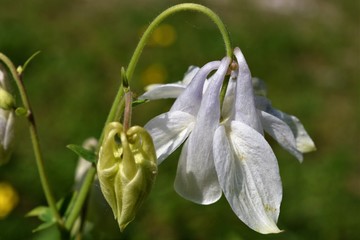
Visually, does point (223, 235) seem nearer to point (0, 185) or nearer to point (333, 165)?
point (0, 185)

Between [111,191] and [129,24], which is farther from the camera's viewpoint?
[129,24]

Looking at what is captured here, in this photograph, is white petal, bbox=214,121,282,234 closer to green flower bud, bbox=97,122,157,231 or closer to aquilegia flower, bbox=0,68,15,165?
green flower bud, bbox=97,122,157,231

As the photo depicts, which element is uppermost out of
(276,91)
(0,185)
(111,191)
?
(111,191)

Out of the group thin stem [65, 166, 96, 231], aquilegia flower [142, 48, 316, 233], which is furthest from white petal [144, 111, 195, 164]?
thin stem [65, 166, 96, 231]

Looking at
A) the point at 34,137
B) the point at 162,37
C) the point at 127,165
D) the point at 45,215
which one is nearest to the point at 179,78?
the point at 162,37

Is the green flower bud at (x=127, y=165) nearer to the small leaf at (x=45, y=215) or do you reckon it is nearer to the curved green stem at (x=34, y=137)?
the curved green stem at (x=34, y=137)

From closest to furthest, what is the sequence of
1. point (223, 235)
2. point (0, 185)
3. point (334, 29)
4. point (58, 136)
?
point (223, 235) < point (0, 185) < point (58, 136) < point (334, 29)

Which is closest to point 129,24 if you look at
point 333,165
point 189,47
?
point 189,47

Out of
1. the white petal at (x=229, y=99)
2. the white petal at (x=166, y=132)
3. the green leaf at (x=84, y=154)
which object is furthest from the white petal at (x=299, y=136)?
the green leaf at (x=84, y=154)
